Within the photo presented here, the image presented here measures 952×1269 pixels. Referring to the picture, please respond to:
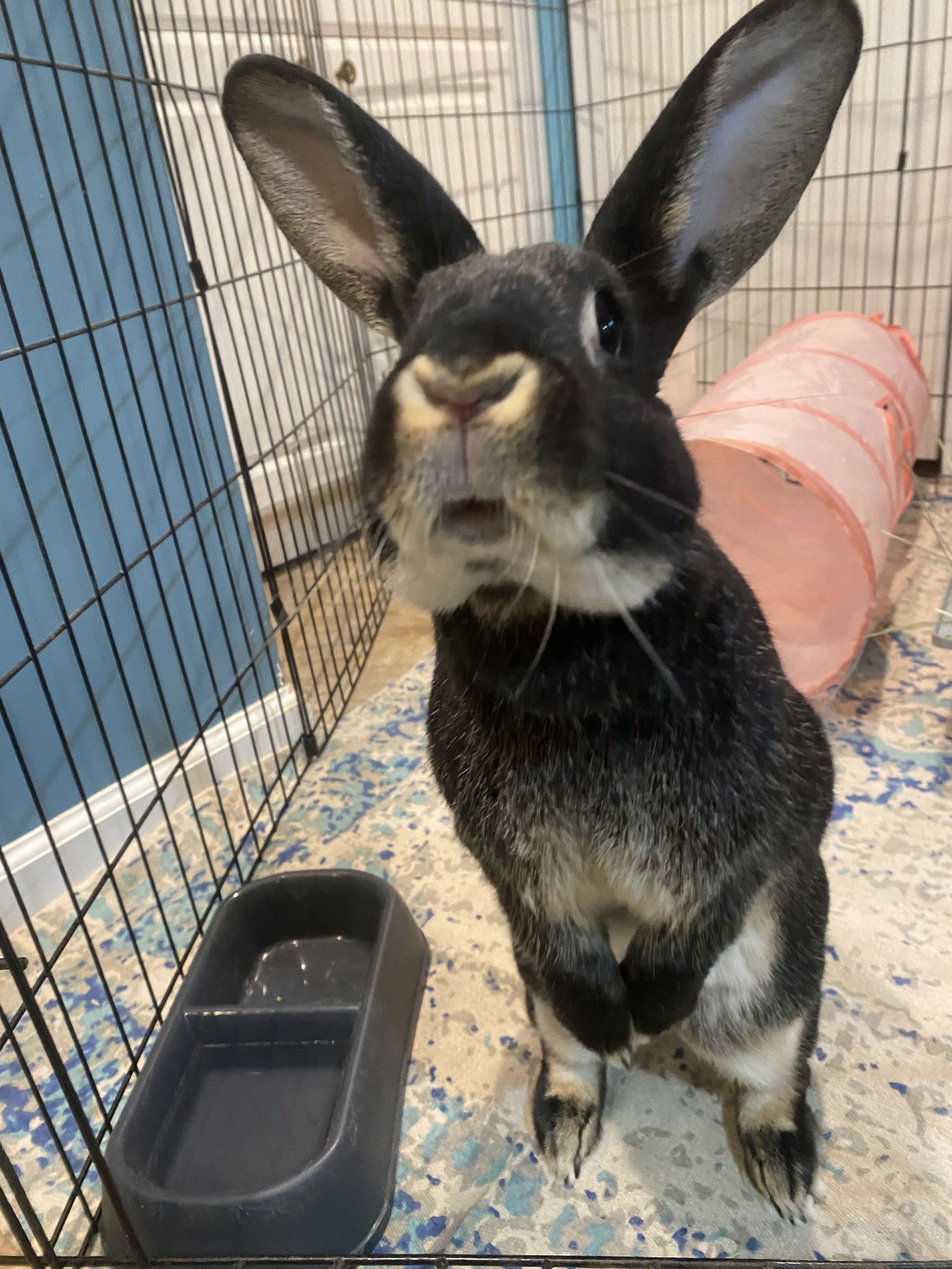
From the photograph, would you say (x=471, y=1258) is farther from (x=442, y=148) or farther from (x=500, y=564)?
(x=442, y=148)

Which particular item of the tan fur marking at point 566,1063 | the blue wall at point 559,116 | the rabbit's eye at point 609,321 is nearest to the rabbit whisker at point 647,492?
the rabbit's eye at point 609,321

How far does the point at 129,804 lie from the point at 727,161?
1349 millimetres

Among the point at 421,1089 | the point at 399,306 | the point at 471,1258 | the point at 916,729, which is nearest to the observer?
the point at 471,1258

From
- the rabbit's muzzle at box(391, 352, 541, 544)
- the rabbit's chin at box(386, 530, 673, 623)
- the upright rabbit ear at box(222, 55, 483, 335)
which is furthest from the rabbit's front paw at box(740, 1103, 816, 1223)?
the upright rabbit ear at box(222, 55, 483, 335)

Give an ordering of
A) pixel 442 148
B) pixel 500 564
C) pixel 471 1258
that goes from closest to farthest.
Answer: pixel 500 564 < pixel 471 1258 < pixel 442 148

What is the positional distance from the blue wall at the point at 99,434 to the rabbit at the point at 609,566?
67 centimetres

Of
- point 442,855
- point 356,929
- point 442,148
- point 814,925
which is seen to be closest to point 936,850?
point 814,925

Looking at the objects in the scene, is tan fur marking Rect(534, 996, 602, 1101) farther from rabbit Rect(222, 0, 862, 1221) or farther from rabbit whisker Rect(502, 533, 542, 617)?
rabbit whisker Rect(502, 533, 542, 617)

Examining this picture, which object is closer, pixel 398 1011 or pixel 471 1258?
pixel 471 1258

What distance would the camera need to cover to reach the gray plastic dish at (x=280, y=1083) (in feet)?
3.65

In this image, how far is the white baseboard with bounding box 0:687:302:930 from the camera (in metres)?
1.83

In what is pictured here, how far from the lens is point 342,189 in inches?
41.6

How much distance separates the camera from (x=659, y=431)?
782 millimetres

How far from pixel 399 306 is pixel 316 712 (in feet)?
4.82
